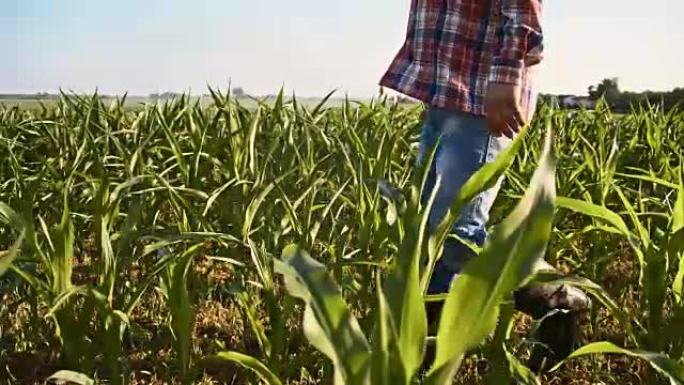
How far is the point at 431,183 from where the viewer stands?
1670 millimetres

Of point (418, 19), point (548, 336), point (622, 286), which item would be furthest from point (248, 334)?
point (622, 286)

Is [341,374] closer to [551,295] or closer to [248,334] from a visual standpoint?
[551,295]

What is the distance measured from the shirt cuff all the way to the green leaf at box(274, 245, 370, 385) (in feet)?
2.47

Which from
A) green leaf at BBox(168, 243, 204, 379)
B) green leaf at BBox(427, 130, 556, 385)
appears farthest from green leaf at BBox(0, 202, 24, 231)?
green leaf at BBox(427, 130, 556, 385)

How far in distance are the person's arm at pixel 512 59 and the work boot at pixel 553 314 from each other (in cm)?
32

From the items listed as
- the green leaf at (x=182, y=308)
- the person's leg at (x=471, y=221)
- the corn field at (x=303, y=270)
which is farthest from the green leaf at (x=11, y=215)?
the person's leg at (x=471, y=221)

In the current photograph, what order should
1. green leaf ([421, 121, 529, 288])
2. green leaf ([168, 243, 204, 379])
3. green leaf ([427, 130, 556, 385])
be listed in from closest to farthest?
1. green leaf ([427, 130, 556, 385])
2. green leaf ([421, 121, 529, 288])
3. green leaf ([168, 243, 204, 379])

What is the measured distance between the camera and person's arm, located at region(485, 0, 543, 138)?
54.6 inches

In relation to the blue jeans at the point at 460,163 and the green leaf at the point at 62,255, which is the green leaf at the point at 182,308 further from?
the blue jeans at the point at 460,163

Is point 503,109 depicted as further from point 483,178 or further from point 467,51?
point 483,178

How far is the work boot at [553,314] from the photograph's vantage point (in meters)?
1.55

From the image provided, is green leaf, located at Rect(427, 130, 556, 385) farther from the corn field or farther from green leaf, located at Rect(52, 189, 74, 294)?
Result: green leaf, located at Rect(52, 189, 74, 294)

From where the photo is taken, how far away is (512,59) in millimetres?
1382

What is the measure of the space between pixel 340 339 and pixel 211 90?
2205 millimetres
